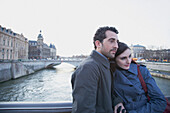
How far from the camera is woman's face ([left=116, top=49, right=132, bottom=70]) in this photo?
147 cm

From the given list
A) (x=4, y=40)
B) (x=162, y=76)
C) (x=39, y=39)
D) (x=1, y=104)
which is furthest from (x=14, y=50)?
(x=162, y=76)

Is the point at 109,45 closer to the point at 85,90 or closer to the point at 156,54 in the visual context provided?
the point at 85,90

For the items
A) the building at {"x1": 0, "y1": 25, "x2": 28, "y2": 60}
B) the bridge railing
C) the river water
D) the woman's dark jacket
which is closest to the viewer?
the woman's dark jacket

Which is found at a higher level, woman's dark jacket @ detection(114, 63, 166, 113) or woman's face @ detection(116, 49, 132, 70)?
woman's face @ detection(116, 49, 132, 70)

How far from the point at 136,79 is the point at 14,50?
33.6 metres

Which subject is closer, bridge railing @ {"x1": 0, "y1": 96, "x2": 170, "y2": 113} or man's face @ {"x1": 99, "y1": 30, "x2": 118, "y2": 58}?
man's face @ {"x1": 99, "y1": 30, "x2": 118, "y2": 58}

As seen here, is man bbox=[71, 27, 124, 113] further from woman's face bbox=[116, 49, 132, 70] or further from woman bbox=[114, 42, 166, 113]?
woman's face bbox=[116, 49, 132, 70]

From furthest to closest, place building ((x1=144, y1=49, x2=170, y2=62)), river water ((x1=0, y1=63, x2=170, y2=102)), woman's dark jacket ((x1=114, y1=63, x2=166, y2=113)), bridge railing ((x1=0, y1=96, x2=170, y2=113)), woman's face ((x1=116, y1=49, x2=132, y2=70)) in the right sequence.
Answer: building ((x1=144, y1=49, x2=170, y2=62)), river water ((x1=0, y1=63, x2=170, y2=102)), bridge railing ((x1=0, y1=96, x2=170, y2=113)), woman's face ((x1=116, y1=49, x2=132, y2=70)), woman's dark jacket ((x1=114, y1=63, x2=166, y2=113))

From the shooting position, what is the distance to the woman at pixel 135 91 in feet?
4.01

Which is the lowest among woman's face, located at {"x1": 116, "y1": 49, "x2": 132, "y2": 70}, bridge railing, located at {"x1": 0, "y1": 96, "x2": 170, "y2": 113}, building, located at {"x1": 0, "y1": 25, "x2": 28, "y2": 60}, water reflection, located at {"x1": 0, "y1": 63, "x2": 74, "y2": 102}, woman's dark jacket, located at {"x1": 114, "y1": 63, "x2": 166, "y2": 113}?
water reflection, located at {"x1": 0, "y1": 63, "x2": 74, "y2": 102}

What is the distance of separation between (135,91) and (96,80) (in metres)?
0.66

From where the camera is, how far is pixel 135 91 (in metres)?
1.28

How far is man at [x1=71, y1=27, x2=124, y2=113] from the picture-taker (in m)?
0.92

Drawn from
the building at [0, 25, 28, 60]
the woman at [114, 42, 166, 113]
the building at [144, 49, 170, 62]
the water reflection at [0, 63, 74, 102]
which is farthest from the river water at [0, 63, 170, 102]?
the building at [144, 49, 170, 62]
